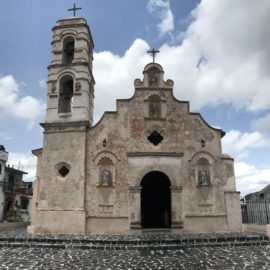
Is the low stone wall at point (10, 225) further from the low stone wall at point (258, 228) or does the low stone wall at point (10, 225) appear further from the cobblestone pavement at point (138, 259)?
the low stone wall at point (258, 228)

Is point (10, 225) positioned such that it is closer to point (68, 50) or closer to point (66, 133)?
point (66, 133)

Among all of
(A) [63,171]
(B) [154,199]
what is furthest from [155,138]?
(A) [63,171]

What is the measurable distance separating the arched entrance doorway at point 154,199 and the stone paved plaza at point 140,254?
645cm

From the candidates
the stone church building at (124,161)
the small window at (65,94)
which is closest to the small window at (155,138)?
the stone church building at (124,161)

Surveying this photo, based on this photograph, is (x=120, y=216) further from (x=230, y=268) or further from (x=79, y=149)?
(x=230, y=268)

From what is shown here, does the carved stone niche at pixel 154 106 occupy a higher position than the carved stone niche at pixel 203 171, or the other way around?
the carved stone niche at pixel 154 106

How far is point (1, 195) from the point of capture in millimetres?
35344

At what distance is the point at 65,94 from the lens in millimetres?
18734

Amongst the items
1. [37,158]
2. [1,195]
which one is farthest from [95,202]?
[1,195]

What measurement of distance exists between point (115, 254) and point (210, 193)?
725 cm

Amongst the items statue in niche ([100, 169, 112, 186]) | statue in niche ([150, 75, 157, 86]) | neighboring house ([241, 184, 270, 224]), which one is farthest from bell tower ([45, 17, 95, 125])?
neighboring house ([241, 184, 270, 224])

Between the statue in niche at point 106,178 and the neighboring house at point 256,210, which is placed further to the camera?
the statue in niche at point 106,178

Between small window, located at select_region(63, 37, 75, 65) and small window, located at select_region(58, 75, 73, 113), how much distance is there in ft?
3.76

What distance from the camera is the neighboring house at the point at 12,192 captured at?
117ft
